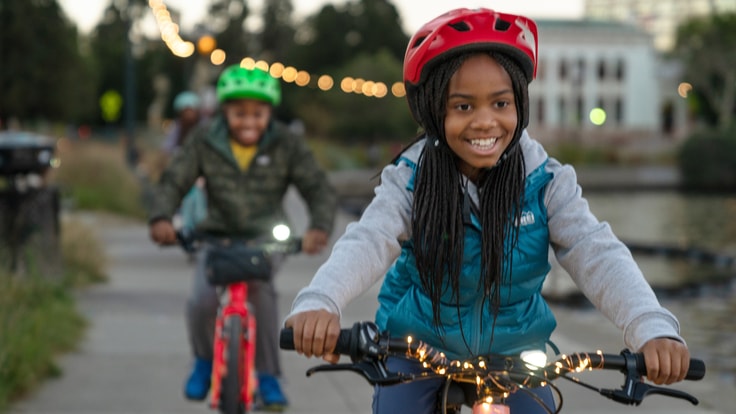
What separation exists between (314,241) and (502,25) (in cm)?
290

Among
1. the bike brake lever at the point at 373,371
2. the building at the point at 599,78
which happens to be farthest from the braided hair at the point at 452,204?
the building at the point at 599,78

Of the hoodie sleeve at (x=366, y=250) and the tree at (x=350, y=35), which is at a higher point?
the tree at (x=350, y=35)

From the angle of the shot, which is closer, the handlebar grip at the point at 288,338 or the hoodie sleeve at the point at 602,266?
the handlebar grip at the point at 288,338

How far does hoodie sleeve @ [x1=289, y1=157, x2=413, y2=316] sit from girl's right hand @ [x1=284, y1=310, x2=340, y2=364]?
0.03 m

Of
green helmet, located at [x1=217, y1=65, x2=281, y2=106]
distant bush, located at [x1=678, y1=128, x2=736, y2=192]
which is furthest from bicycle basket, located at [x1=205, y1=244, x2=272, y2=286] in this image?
distant bush, located at [x1=678, y1=128, x2=736, y2=192]

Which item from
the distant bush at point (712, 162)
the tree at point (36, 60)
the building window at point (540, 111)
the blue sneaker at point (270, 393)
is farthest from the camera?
→ the building window at point (540, 111)

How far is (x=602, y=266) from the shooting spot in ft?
10.1

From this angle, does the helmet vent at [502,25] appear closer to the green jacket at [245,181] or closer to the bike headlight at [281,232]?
the bike headlight at [281,232]

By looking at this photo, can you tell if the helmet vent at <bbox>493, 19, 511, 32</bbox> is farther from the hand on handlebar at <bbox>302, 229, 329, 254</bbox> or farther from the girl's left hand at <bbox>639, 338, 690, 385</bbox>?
the hand on handlebar at <bbox>302, 229, 329, 254</bbox>

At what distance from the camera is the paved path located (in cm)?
694

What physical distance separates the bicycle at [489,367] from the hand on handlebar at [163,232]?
309cm

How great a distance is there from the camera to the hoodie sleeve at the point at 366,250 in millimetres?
2842

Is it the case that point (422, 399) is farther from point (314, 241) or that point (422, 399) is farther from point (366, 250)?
point (314, 241)

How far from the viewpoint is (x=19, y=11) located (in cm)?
4516
